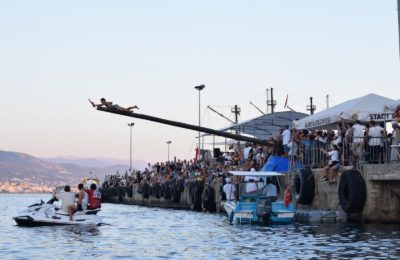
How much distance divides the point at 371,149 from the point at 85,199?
475 inches

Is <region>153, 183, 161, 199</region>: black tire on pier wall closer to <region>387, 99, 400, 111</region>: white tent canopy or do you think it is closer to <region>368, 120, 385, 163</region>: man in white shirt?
<region>368, 120, 385, 163</region>: man in white shirt

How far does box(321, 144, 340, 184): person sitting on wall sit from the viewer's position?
112 feet

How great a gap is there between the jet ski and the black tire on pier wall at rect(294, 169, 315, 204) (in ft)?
29.2

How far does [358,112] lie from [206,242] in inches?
446

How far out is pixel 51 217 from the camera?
33781 mm

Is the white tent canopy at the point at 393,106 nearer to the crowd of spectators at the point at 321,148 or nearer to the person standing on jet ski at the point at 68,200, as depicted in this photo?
the crowd of spectators at the point at 321,148

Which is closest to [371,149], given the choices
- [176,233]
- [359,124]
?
[359,124]

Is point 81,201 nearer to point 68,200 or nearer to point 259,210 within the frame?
point 68,200

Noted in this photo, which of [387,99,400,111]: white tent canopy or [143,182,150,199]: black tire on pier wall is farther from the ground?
[387,99,400,111]: white tent canopy


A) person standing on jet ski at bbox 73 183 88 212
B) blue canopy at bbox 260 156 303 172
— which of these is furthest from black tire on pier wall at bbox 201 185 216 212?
person standing on jet ski at bbox 73 183 88 212

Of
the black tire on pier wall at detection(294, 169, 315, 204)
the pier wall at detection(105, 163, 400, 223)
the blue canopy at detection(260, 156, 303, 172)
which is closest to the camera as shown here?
the pier wall at detection(105, 163, 400, 223)

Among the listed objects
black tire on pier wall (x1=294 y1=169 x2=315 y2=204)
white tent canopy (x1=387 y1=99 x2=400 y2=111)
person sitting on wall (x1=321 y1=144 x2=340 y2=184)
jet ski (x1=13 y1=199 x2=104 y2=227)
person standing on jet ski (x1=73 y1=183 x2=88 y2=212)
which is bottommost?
jet ski (x1=13 y1=199 x2=104 y2=227)

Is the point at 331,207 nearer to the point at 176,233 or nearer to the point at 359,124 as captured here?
the point at 359,124

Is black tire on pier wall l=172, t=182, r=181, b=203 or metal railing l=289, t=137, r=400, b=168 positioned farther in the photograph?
black tire on pier wall l=172, t=182, r=181, b=203
